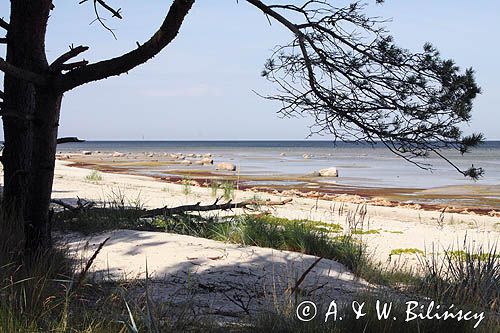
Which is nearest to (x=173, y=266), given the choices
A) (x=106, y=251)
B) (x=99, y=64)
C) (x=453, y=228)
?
(x=106, y=251)

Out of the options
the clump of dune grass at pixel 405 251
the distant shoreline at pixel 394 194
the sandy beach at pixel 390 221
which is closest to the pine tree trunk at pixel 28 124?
the sandy beach at pixel 390 221

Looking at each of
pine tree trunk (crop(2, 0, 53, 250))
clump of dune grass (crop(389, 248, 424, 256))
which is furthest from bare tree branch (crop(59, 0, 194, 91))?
clump of dune grass (crop(389, 248, 424, 256))

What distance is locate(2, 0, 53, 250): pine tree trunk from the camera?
489cm

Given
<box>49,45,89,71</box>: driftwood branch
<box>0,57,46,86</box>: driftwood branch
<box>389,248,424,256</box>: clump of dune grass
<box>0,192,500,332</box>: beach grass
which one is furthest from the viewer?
<box>389,248,424,256</box>: clump of dune grass

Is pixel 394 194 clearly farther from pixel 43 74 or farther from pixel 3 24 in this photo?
pixel 43 74

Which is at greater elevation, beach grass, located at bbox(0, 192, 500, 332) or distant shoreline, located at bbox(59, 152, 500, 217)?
beach grass, located at bbox(0, 192, 500, 332)

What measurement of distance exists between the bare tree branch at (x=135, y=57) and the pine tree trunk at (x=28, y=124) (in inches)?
11.4

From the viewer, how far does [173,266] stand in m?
5.50

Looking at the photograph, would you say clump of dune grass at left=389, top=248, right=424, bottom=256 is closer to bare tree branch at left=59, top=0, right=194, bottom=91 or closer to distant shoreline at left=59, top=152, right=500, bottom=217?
bare tree branch at left=59, top=0, right=194, bottom=91

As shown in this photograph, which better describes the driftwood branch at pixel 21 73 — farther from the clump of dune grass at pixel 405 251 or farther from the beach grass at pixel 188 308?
the clump of dune grass at pixel 405 251

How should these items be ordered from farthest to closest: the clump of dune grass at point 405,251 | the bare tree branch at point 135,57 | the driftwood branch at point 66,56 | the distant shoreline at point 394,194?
1. the distant shoreline at point 394,194
2. the clump of dune grass at point 405,251
3. the driftwood branch at point 66,56
4. the bare tree branch at point 135,57

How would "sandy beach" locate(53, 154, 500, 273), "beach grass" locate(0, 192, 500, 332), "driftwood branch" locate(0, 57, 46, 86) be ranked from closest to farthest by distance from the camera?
"beach grass" locate(0, 192, 500, 332), "driftwood branch" locate(0, 57, 46, 86), "sandy beach" locate(53, 154, 500, 273)

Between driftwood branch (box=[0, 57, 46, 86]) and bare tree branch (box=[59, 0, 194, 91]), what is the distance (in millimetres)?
170

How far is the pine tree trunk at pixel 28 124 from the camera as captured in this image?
16.0ft
